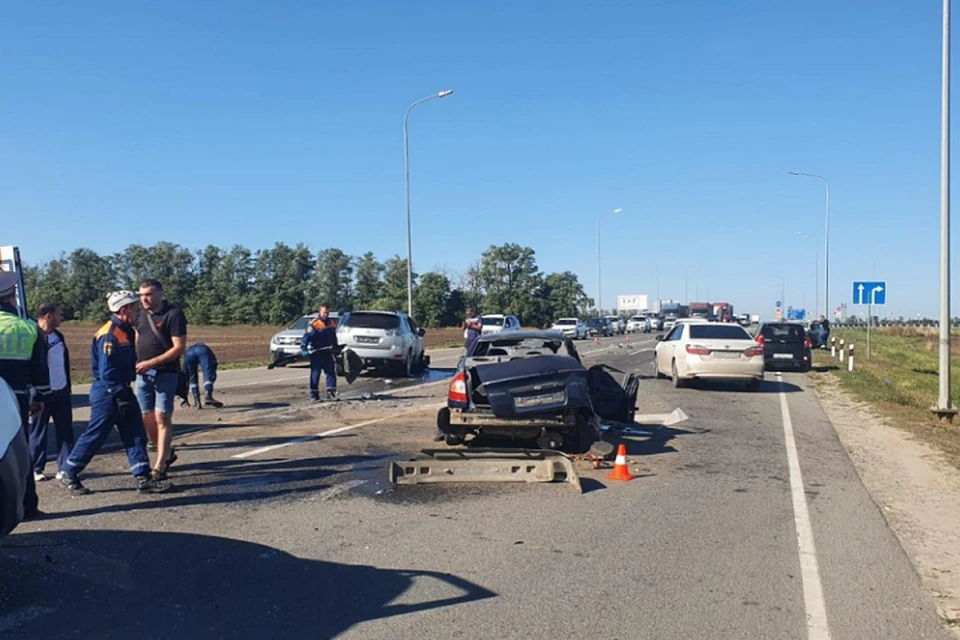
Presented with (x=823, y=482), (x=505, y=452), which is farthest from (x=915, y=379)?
(x=505, y=452)

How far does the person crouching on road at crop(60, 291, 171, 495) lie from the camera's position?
690 cm

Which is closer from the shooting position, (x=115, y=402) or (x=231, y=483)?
(x=115, y=402)

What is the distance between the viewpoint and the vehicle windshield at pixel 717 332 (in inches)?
712

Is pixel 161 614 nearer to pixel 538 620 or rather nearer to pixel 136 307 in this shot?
pixel 538 620

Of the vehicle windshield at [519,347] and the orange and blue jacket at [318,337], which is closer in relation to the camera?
the vehicle windshield at [519,347]

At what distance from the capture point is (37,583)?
495 cm

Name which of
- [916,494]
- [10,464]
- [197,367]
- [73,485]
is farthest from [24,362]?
[916,494]

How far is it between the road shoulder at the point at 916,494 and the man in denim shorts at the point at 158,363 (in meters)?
6.22

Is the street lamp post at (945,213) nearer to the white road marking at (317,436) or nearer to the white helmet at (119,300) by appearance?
the white road marking at (317,436)

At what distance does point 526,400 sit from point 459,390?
85 cm

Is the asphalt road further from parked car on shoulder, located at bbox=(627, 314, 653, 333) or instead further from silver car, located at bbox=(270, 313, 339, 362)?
parked car on shoulder, located at bbox=(627, 314, 653, 333)

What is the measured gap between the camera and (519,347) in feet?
33.0

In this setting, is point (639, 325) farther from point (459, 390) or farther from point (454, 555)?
point (454, 555)

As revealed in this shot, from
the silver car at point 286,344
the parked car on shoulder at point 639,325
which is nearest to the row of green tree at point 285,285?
the parked car on shoulder at point 639,325
